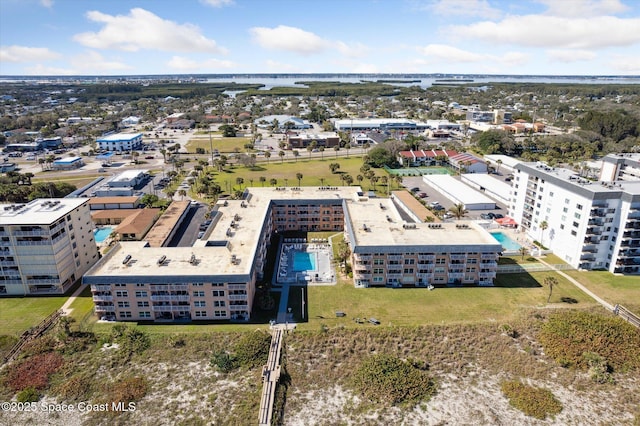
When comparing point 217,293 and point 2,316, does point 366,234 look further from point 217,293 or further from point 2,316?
point 2,316

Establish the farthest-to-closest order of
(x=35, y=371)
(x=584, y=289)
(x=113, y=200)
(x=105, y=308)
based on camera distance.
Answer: (x=113, y=200) → (x=584, y=289) → (x=105, y=308) → (x=35, y=371)

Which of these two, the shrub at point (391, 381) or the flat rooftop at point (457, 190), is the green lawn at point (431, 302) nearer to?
the shrub at point (391, 381)

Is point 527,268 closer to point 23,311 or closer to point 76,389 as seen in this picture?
point 76,389

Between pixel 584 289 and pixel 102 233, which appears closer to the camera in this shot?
pixel 584 289

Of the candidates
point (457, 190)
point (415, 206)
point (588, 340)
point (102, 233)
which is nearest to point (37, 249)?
point (102, 233)

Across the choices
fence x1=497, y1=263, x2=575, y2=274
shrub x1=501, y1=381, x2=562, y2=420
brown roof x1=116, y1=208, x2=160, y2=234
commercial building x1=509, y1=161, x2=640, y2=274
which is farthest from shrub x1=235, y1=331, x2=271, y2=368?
commercial building x1=509, y1=161, x2=640, y2=274

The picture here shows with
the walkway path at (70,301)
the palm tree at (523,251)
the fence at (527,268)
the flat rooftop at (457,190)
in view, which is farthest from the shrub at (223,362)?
the flat rooftop at (457,190)

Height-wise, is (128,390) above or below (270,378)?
below
